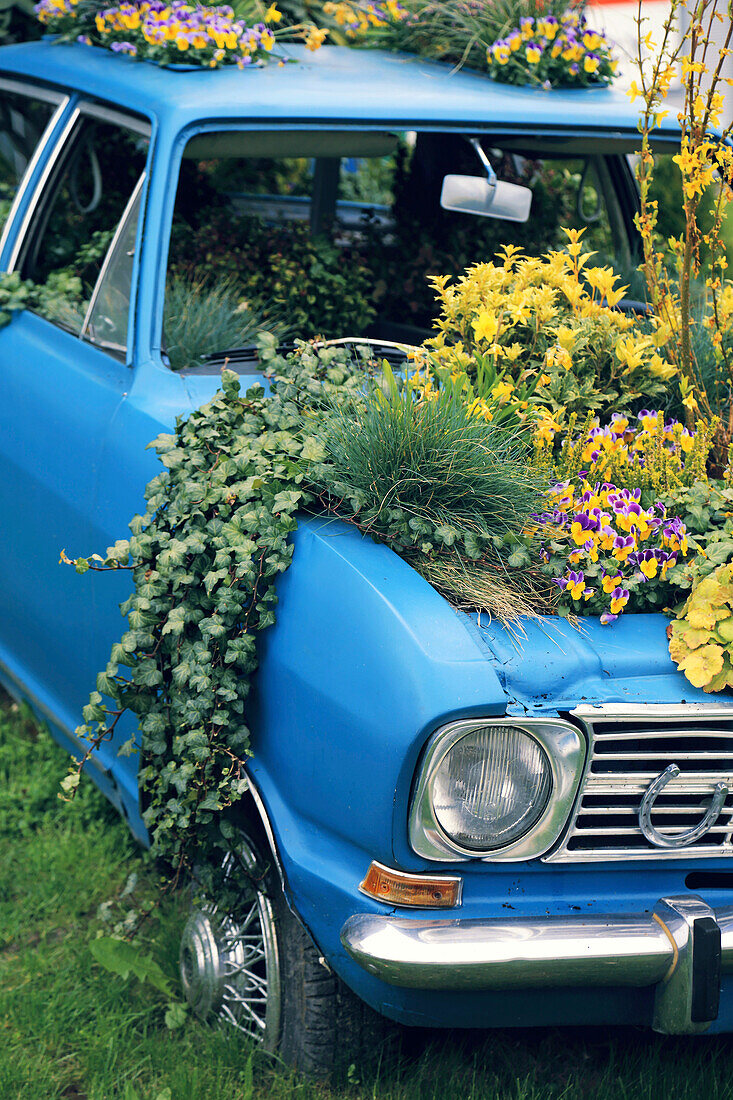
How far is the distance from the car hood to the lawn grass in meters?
0.87

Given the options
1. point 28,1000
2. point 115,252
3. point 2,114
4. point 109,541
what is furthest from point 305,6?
point 28,1000

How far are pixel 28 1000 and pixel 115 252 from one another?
194 centimetres

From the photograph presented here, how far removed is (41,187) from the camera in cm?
364

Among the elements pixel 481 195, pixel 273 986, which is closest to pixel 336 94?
pixel 481 195

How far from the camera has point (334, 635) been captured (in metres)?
2.00

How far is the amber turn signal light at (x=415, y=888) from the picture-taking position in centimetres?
190

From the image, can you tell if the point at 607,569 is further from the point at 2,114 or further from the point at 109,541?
the point at 2,114

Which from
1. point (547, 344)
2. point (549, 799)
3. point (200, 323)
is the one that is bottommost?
point (549, 799)

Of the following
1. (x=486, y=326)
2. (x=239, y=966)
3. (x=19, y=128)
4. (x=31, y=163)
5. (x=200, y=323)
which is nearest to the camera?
(x=239, y=966)

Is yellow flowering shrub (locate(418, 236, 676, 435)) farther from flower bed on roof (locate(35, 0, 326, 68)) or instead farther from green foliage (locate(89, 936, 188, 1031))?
green foliage (locate(89, 936, 188, 1031))

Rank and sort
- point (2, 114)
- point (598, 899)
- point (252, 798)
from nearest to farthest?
point (598, 899) → point (252, 798) → point (2, 114)

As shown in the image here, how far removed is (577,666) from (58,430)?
1.69 m

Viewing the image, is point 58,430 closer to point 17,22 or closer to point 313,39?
point 313,39

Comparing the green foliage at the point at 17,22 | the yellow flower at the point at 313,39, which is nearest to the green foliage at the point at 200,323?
the yellow flower at the point at 313,39
